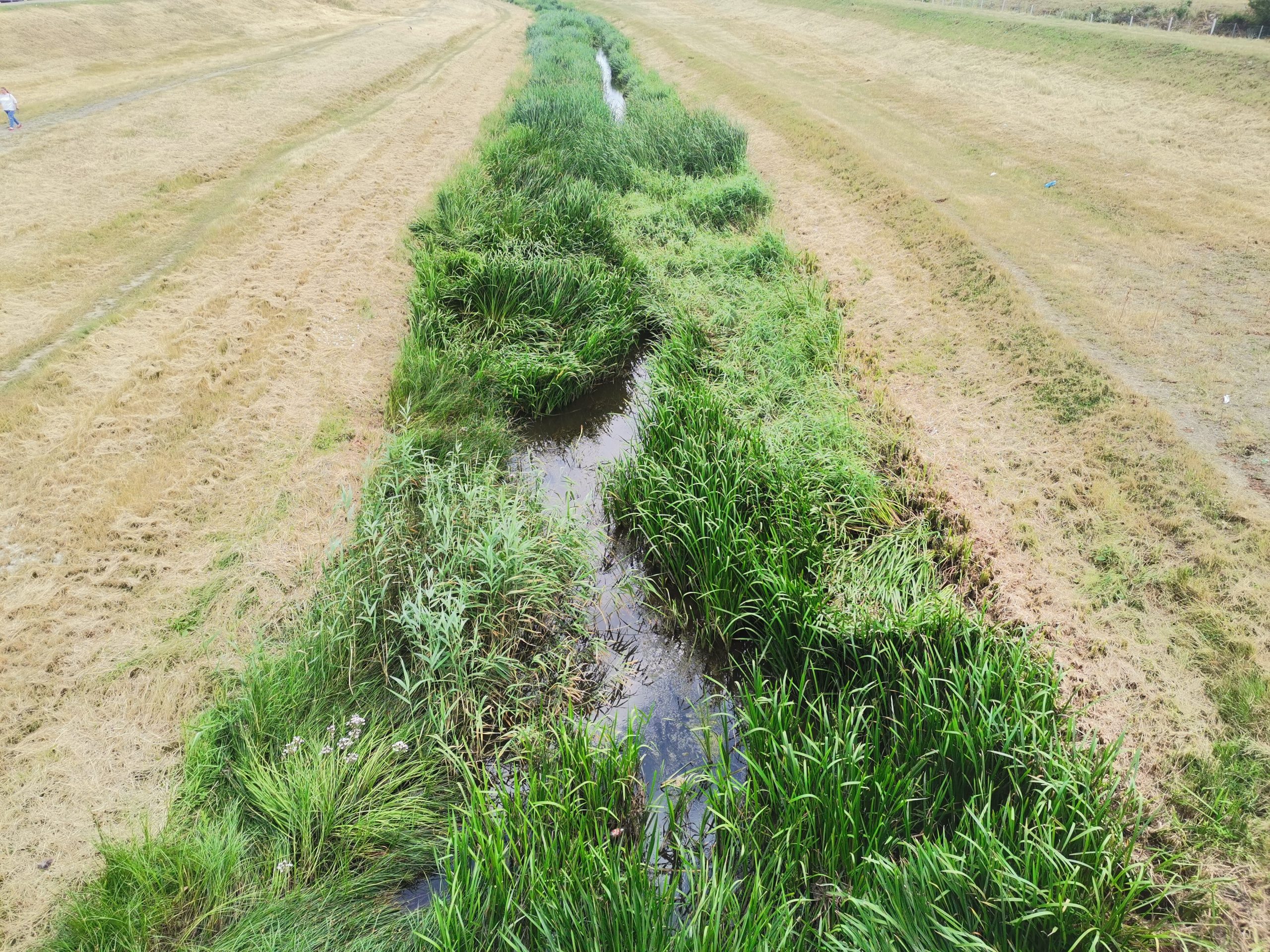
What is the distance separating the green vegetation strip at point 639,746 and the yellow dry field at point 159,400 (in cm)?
44

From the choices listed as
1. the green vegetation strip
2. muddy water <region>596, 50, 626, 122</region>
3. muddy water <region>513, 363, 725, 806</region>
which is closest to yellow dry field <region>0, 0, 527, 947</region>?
the green vegetation strip

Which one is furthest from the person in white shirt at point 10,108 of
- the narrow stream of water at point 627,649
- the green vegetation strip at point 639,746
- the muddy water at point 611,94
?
the narrow stream of water at point 627,649

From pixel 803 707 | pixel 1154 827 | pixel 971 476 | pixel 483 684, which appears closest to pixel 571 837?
pixel 483 684

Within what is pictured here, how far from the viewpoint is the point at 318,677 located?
407cm

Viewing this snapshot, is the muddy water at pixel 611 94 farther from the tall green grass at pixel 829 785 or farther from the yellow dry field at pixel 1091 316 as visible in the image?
the tall green grass at pixel 829 785

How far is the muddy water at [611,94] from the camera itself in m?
17.4

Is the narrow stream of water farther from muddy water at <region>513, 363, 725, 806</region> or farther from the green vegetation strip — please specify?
the green vegetation strip

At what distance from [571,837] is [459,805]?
63 centimetres

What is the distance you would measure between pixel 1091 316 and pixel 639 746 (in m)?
6.31

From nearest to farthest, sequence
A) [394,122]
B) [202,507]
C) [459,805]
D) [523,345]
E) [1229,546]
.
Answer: [459,805] < [1229,546] < [202,507] < [523,345] < [394,122]

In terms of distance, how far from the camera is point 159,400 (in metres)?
6.35

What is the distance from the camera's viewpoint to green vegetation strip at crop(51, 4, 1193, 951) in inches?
118

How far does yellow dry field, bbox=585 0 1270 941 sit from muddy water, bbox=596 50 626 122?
9.46ft

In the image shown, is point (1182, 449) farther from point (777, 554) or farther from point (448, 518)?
point (448, 518)
